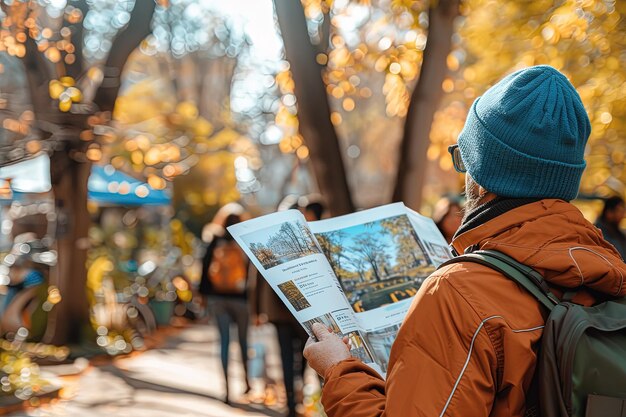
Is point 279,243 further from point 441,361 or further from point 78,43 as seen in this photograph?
point 78,43

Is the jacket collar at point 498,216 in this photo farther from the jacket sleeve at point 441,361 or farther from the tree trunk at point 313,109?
the tree trunk at point 313,109

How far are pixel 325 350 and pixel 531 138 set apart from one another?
739 millimetres

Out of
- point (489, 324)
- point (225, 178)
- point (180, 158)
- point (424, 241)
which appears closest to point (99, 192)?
point (180, 158)

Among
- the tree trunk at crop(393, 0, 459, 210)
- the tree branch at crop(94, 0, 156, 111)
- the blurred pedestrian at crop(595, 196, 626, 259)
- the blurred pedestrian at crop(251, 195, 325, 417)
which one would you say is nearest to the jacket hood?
the tree trunk at crop(393, 0, 459, 210)

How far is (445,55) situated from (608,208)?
2887 millimetres

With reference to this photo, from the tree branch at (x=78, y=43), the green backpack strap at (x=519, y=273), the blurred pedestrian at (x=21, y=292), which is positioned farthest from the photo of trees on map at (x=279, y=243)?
the blurred pedestrian at (x=21, y=292)

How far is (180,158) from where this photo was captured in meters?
12.7

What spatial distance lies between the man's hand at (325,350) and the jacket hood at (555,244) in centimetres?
42

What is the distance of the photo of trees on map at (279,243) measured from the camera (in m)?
2.37

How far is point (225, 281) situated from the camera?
29.8 ft

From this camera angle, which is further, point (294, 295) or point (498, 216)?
point (294, 295)

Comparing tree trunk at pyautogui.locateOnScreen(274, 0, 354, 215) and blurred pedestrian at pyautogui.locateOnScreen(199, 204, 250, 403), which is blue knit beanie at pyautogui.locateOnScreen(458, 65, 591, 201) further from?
blurred pedestrian at pyautogui.locateOnScreen(199, 204, 250, 403)

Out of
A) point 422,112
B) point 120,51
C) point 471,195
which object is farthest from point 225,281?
point 471,195

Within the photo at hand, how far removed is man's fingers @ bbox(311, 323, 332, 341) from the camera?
7.43ft
